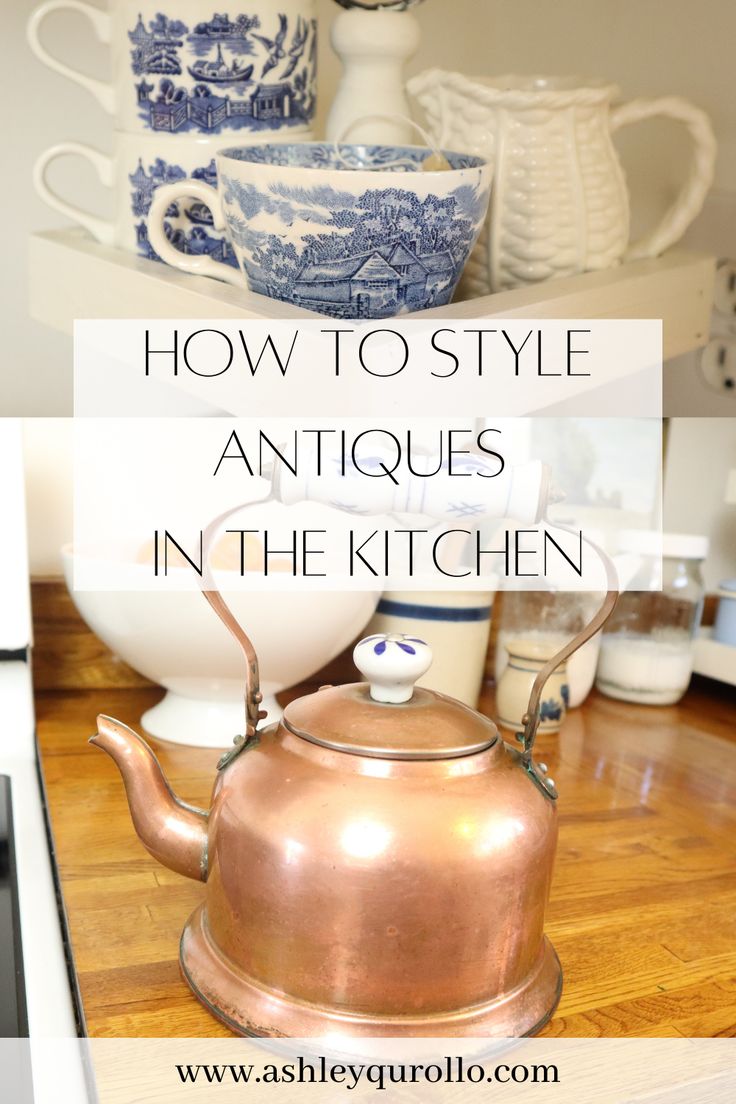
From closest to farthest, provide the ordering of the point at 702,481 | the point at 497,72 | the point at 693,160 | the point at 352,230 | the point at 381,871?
the point at 381,871, the point at 352,230, the point at 693,160, the point at 497,72, the point at 702,481

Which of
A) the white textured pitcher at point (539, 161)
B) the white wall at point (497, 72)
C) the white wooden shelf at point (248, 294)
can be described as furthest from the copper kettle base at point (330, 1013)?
the white wall at point (497, 72)

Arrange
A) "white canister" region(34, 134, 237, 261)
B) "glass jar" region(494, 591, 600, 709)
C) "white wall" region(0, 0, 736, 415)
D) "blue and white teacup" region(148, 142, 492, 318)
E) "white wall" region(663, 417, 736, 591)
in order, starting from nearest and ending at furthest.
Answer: "blue and white teacup" region(148, 142, 492, 318), "white canister" region(34, 134, 237, 261), "white wall" region(0, 0, 736, 415), "glass jar" region(494, 591, 600, 709), "white wall" region(663, 417, 736, 591)

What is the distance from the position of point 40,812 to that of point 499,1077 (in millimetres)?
388

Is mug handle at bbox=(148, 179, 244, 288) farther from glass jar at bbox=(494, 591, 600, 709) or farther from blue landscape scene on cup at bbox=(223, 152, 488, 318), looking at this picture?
glass jar at bbox=(494, 591, 600, 709)

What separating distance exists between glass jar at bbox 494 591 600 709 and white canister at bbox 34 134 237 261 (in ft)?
1.37

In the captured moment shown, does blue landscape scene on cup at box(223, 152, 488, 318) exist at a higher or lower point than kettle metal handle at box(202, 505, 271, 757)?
higher

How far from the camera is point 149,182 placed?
2.53 ft

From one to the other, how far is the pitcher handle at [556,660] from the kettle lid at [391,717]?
1.0 inches

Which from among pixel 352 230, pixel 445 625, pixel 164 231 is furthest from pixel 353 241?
pixel 445 625

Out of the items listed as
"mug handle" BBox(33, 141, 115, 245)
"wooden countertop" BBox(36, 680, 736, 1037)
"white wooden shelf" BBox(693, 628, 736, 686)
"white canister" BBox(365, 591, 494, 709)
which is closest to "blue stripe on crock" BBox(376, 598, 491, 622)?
"white canister" BBox(365, 591, 494, 709)

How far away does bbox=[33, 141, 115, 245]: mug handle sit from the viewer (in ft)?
2.66

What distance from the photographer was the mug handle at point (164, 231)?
728mm

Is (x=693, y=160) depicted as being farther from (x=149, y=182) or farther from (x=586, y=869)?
(x=586, y=869)

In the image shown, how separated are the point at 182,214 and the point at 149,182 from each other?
30 millimetres
